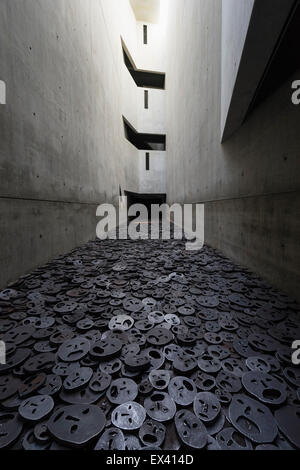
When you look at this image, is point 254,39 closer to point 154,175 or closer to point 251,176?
point 251,176

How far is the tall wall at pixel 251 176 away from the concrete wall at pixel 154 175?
9.26 m

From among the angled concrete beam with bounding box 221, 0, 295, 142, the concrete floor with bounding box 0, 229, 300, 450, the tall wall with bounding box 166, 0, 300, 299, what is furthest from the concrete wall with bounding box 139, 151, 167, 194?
the concrete floor with bounding box 0, 229, 300, 450

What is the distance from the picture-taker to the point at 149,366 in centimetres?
135

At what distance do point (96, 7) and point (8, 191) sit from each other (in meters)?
7.12

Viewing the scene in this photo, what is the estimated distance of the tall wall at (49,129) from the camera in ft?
8.10

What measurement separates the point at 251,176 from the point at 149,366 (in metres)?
2.65

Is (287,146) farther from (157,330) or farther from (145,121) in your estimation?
(145,121)

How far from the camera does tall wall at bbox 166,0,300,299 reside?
2.12 metres

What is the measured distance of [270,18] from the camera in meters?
1.38

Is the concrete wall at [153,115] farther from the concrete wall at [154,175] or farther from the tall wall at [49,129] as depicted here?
the tall wall at [49,129]

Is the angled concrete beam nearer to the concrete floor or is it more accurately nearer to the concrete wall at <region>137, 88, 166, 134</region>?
the concrete floor

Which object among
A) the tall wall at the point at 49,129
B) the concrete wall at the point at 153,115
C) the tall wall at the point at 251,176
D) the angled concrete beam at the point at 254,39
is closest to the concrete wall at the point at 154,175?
the concrete wall at the point at 153,115
